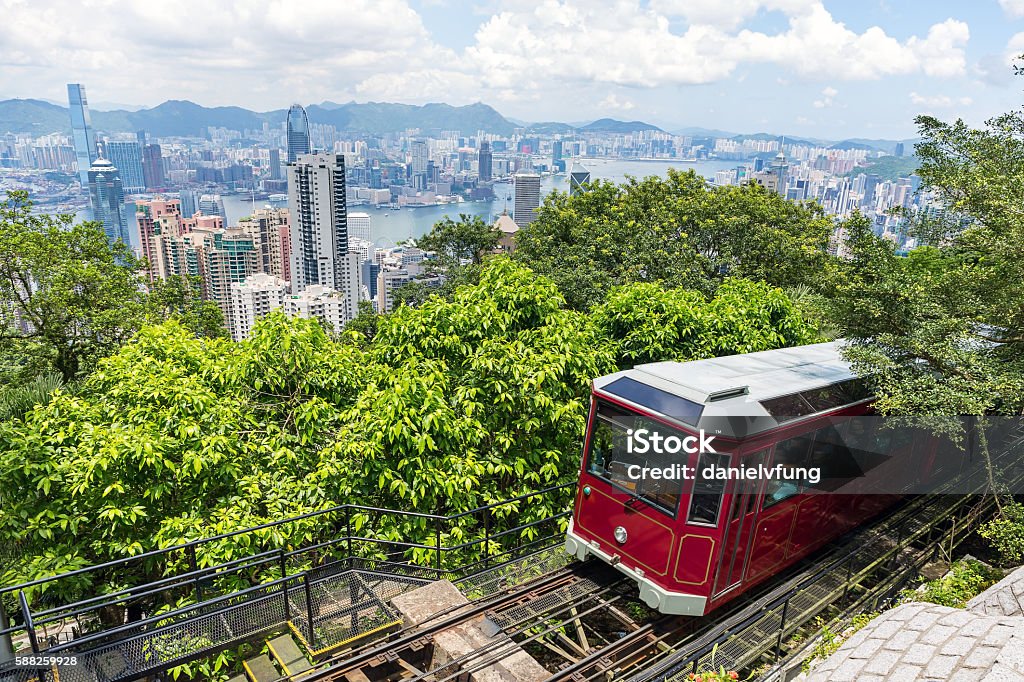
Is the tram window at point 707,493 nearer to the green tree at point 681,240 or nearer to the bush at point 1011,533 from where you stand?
the bush at point 1011,533

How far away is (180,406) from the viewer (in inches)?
303

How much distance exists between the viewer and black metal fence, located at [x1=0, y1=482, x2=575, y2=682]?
5.80 meters

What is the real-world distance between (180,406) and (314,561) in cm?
278

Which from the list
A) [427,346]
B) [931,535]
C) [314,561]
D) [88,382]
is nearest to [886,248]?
[931,535]

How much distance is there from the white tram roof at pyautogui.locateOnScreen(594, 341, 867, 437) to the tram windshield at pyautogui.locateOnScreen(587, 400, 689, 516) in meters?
0.21

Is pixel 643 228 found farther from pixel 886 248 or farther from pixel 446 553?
pixel 446 553

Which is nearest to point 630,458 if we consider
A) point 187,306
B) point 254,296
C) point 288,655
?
point 288,655

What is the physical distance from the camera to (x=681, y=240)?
22.6 meters

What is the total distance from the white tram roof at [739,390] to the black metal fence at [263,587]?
235cm

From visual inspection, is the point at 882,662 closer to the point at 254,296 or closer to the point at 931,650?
the point at 931,650

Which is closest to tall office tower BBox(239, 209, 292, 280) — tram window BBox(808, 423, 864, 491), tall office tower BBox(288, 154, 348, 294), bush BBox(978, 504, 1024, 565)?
tall office tower BBox(288, 154, 348, 294)

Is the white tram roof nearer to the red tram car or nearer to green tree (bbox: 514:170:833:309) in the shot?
the red tram car

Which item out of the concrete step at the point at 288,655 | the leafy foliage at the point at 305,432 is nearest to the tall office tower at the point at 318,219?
the leafy foliage at the point at 305,432

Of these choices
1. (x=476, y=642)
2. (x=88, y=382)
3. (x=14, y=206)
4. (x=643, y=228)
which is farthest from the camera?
(x=643, y=228)
